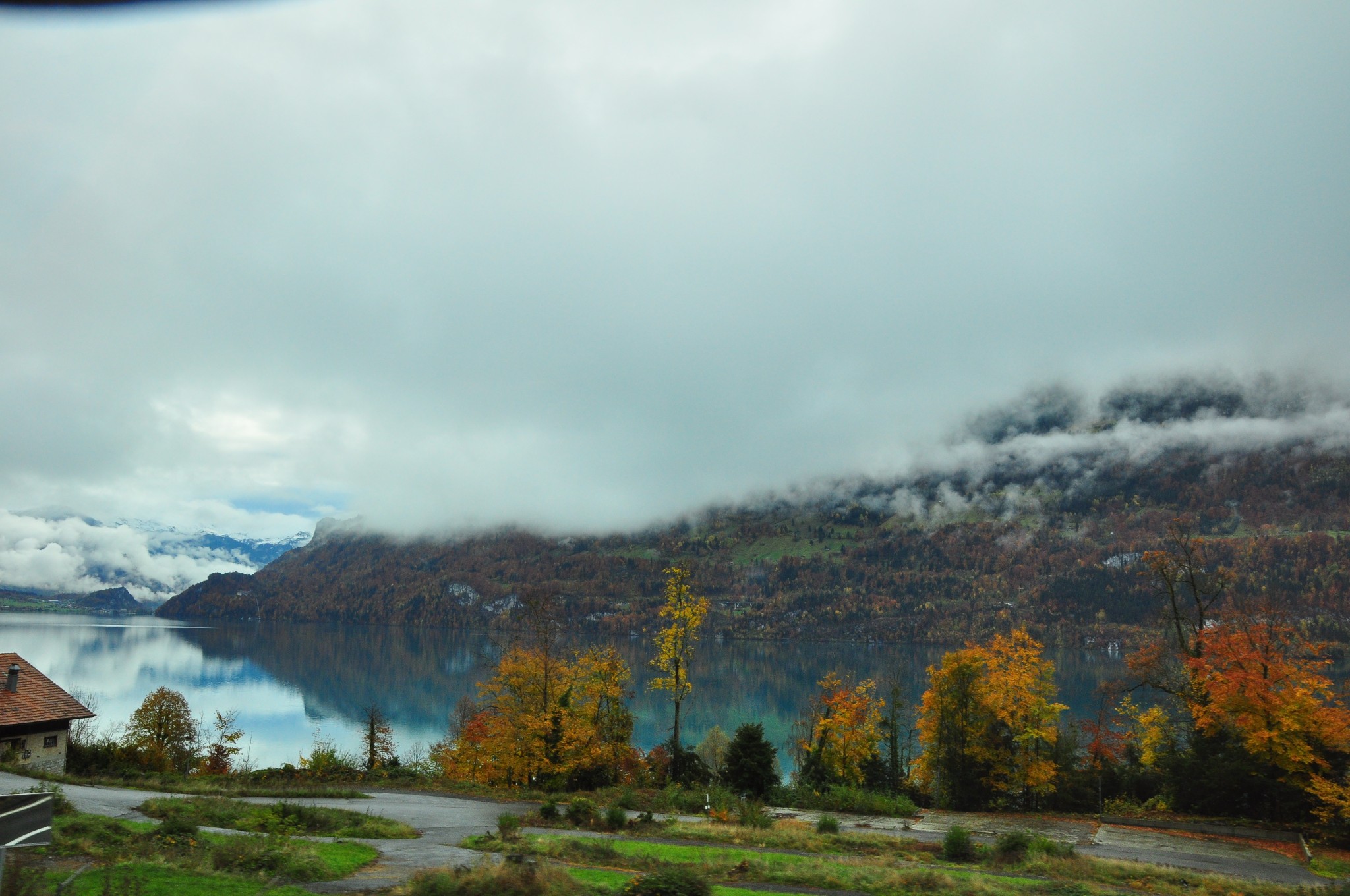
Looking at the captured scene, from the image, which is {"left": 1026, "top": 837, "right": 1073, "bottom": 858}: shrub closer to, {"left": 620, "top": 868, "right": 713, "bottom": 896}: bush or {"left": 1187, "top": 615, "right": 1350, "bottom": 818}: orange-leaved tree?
{"left": 1187, "top": 615, "right": 1350, "bottom": 818}: orange-leaved tree

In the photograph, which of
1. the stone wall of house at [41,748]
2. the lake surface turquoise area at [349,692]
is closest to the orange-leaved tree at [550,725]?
the stone wall of house at [41,748]

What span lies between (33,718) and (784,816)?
36.6 metres

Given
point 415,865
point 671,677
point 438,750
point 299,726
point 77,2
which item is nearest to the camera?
point 77,2

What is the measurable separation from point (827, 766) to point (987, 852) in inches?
1138

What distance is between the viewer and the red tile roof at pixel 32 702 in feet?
119

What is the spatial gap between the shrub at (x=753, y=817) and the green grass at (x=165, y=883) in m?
18.3

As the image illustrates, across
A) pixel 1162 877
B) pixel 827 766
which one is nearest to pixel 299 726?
pixel 827 766

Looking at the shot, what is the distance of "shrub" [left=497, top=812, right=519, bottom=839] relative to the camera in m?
21.0

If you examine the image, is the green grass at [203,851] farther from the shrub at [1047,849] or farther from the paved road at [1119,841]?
the paved road at [1119,841]

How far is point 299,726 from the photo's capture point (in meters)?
105

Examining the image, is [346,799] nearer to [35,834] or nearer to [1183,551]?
[35,834]

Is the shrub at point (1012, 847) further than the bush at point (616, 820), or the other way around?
the bush at point (616, 820)

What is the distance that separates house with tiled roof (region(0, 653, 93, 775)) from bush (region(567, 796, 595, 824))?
26.6 metres

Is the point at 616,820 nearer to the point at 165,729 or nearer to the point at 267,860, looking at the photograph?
the point at 267,860
